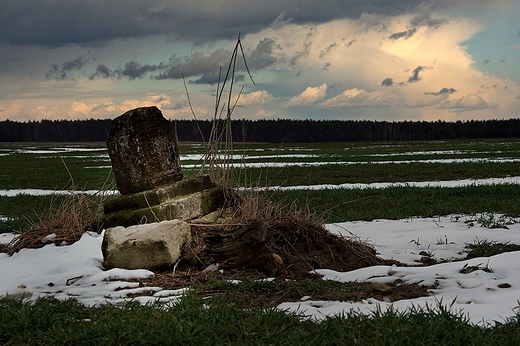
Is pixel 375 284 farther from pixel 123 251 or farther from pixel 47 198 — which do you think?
pixel 47 198

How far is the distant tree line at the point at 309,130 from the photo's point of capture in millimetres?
124312

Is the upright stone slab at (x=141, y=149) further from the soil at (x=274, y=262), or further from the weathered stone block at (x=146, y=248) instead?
the weathered stone block at (x=146, y=248)

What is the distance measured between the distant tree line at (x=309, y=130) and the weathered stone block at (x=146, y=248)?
11263 cm

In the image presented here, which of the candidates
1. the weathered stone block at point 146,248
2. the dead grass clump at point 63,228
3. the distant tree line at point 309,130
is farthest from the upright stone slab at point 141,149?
the distant tree line at point 309,130

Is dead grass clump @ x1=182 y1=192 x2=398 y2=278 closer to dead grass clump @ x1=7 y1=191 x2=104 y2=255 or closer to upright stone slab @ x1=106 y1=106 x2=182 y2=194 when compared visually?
upright stone slab @ x1=106 y1=106 x2=182 y2=194

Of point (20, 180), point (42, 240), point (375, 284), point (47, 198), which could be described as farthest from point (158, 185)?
point (20, 180)

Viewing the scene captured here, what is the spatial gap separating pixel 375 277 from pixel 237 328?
7.29 ft

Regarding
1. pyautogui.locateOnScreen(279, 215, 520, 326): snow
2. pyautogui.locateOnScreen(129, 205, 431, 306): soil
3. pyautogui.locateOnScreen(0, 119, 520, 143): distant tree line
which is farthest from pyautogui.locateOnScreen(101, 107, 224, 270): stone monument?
pyautogui.locateOnScreen(0, 119, 520, 143): distant tree line

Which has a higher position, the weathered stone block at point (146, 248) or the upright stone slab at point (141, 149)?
the upright stone slab at point (141, 149)

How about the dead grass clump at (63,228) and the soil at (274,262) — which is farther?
the dead grass clump at (63,228)

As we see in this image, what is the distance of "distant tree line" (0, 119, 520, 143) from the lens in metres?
124

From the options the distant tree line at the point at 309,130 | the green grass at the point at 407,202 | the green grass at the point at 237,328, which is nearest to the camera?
the green grass at the point at 237,328

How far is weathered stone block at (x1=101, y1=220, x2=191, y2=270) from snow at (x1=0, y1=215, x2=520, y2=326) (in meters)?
0.16

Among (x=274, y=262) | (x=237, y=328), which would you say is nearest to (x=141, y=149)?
(x=274, y=262)
